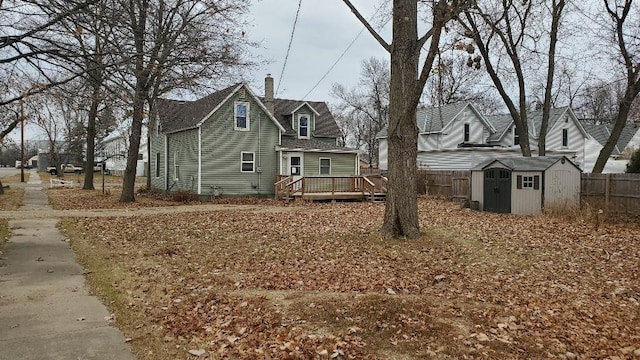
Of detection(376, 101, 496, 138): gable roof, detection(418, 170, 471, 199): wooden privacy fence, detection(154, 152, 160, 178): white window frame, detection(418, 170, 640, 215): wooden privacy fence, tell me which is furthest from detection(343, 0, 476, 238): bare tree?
detection(376, 101, 496, 138): gable roof

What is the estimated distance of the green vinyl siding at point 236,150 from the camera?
25047 millimetres

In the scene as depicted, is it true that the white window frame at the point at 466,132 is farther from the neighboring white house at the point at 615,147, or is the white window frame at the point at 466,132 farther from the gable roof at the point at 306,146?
the gable roof at the point at 306,146

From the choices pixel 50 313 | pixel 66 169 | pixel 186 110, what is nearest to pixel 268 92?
pixel 186 110

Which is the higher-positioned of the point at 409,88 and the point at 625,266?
the point at 409,88

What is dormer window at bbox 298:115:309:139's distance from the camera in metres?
30.1

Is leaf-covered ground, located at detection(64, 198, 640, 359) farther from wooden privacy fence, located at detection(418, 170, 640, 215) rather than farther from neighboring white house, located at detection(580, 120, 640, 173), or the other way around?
neighboring white house, located at detection(580, 120, 640, 173)

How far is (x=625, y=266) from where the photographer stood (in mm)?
8555

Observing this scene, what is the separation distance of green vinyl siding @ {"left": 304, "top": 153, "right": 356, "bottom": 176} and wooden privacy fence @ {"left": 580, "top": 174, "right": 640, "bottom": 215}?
553 inches

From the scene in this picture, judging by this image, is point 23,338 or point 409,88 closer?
point 23,338

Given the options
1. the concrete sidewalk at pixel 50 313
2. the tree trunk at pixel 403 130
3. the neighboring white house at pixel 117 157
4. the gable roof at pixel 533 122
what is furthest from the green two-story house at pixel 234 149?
the neighboring white house at pixel 117 157

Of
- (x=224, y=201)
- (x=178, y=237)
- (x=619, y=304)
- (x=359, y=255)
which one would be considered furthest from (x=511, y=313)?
(x=224, y=201)

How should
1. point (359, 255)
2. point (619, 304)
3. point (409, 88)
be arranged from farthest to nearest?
point (409, 88), point (359, 255), point (619, 304)

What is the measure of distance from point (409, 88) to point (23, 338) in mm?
8240

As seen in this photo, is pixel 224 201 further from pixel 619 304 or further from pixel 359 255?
pixel 619 304
